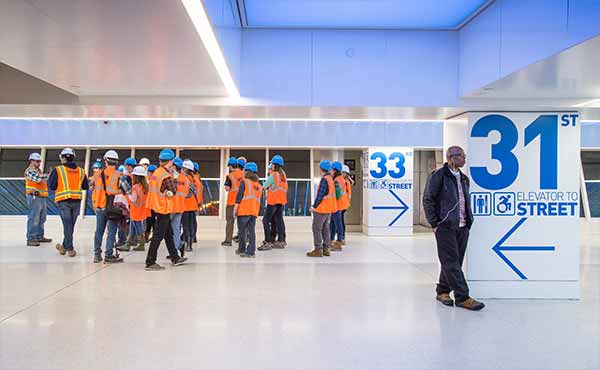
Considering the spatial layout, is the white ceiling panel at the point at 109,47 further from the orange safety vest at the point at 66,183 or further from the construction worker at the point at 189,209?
the construction worker at the point at 189,209

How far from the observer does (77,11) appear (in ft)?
12.0

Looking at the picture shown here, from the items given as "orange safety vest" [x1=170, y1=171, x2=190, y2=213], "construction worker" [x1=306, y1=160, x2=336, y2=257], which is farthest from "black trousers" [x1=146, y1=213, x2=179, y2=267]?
"construction worker" [x1=306, y1=160, x2=336, y2=257]

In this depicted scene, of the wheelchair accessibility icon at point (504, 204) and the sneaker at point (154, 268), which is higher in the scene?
the wheelchair accessibility icon at point (504, 204)

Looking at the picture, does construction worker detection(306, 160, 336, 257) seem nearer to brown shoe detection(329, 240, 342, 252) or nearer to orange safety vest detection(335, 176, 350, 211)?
brown shoe detection(329, 240, 342, 252)

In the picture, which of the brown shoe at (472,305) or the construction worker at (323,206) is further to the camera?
the construction worker at (323,206)

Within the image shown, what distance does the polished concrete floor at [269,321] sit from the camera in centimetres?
335

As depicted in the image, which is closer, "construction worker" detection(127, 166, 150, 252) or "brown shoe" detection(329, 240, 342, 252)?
"construction worker" detection(127, 166, 150, 252)

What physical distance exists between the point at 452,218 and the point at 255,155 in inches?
361

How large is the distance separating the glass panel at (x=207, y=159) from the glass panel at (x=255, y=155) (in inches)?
19.6

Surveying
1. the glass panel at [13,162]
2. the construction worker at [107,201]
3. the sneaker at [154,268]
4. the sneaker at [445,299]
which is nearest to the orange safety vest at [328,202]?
the sneaker at [154,268]

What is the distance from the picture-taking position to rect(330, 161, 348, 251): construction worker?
872cm

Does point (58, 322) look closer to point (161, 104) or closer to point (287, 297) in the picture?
point (287, 297)

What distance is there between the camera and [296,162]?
43.8 ft

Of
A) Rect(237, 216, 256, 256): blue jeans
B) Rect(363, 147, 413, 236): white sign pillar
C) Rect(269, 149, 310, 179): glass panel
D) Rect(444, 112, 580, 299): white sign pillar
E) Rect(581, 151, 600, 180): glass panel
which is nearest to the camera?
Rect(444, 112, 580, 299): white sign pillar
